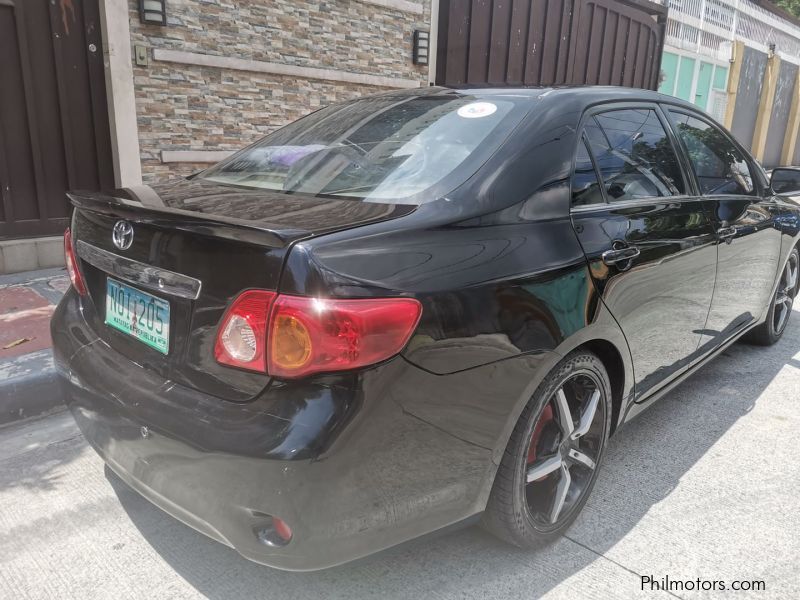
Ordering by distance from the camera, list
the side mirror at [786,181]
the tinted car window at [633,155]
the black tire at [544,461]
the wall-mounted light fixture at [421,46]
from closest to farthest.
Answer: the black tire at [544,461], the tinted car window at [633,155], the side mirror at [786,181], the wall-mounted light fixture at [421,46]

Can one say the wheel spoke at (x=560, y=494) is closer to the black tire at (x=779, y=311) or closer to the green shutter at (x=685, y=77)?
the black tire at (x=779, y=311)

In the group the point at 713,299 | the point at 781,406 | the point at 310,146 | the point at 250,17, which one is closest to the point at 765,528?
the point at 713,299

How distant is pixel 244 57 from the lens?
667 centimetres

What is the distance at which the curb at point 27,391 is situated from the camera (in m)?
3.26

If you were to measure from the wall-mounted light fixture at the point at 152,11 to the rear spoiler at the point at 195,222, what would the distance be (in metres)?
4.37

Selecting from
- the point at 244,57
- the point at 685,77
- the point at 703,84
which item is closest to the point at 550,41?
the point at 244,57

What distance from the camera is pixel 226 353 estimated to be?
1689mm

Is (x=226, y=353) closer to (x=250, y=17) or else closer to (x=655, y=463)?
(x=655, y=463)

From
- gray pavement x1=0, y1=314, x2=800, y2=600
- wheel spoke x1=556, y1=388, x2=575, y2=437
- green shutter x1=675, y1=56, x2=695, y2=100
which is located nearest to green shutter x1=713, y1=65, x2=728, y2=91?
green shutter x1=675, y1=56, x2=695, y2=100

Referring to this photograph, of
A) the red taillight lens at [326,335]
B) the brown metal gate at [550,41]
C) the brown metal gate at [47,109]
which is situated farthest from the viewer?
the brown metal gate at [550,41]

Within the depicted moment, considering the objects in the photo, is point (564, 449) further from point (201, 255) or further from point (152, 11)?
point (152, 11)

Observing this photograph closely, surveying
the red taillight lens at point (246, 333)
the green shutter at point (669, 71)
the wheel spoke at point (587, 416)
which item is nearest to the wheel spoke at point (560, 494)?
the wheel spoke at point (587, 416)

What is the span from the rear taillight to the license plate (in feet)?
1.14

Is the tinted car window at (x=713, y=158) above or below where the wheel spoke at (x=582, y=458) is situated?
above
